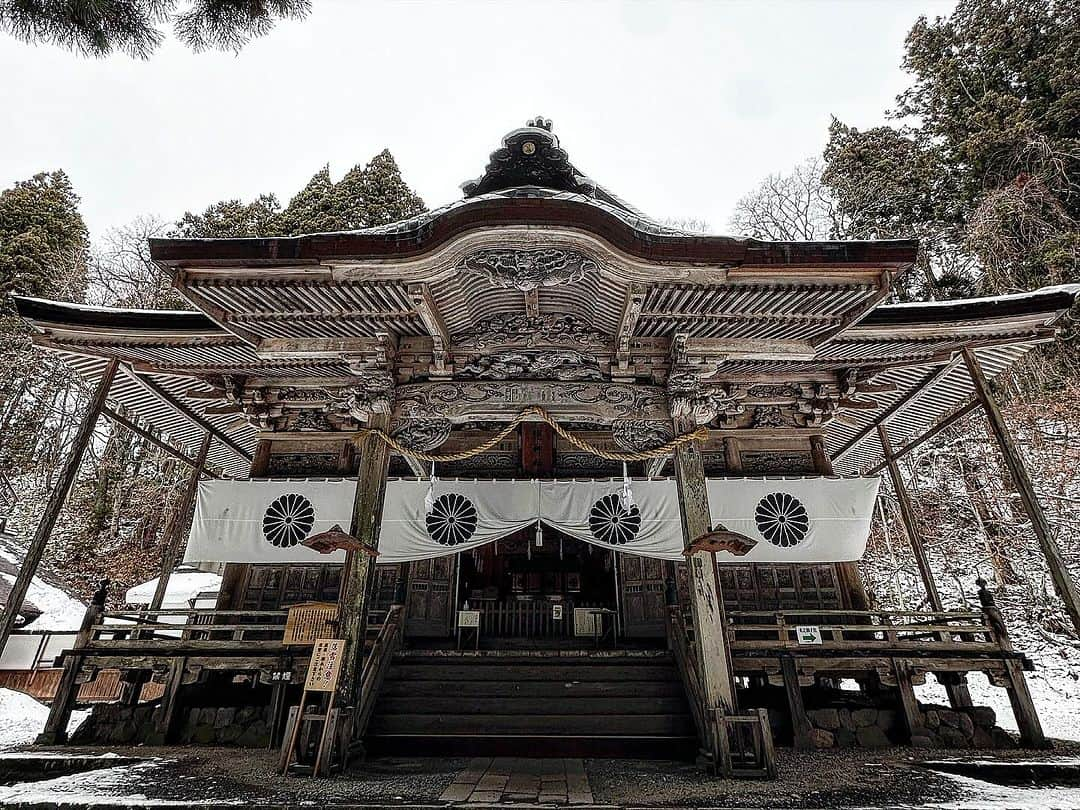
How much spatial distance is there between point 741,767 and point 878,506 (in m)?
15.8

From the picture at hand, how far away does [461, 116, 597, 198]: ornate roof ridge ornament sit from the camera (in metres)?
6.87

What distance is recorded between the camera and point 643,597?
959 centimetres

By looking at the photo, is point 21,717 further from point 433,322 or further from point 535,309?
point 535,309

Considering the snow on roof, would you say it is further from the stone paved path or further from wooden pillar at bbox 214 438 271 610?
wooden pillar at bbox 214 438 271 610

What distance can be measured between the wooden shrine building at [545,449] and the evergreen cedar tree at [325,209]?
477 inches

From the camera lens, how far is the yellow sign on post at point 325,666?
5430mm

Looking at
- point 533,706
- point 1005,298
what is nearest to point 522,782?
point 533,706

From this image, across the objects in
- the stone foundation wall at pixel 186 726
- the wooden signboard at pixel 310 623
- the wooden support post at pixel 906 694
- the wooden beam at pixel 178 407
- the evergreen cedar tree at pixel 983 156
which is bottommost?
the stone foundation wall at pixel 186 726

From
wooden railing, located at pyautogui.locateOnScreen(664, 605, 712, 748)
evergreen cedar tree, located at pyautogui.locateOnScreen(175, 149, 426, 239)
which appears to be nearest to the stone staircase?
wooden railing, located at pyautogui.locateOnScreen(664, 605, 712, 748)

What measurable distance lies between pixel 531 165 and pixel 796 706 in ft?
25.0

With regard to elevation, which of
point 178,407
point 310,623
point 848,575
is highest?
point 178,407

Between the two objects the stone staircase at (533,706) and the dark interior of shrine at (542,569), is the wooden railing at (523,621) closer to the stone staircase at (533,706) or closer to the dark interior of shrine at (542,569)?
the dark interior of shrine at (542,569)

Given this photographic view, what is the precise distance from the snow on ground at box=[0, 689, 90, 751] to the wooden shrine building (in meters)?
2.93

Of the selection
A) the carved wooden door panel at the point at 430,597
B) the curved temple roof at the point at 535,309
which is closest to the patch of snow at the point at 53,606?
the curved temple roof at the point at 535,309
